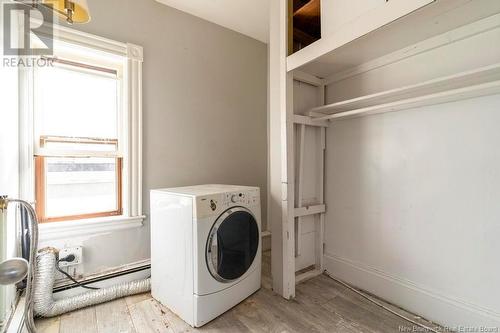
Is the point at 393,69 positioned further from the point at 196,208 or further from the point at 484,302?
the point at 196,208

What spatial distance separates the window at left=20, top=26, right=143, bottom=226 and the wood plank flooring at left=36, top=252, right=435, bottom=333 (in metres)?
0.57

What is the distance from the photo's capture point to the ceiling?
201 cm

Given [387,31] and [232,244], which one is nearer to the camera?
[387,31]

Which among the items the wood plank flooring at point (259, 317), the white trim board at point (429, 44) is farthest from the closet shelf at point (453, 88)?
the wood plank flooring at point (259, 317)

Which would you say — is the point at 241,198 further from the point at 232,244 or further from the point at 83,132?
the point at 83,132

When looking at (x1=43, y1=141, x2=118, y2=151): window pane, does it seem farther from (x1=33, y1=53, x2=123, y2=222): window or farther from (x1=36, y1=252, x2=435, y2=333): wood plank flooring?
(x1=36, y1=252, x2=435, y2=333): wood plank flooring

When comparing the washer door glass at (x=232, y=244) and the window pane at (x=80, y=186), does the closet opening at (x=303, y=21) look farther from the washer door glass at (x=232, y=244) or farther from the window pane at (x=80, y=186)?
the window pane at (x=80, y=186)

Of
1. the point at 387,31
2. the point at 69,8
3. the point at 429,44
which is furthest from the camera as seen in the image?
the point at 429,44

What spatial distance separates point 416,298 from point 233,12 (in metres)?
2.63

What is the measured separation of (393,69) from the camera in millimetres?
1612

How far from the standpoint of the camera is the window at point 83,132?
1.60 metres

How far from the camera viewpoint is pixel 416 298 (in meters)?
1.51

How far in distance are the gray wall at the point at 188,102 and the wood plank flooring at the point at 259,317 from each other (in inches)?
14.2

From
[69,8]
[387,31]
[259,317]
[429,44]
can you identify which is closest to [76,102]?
[69,8]
